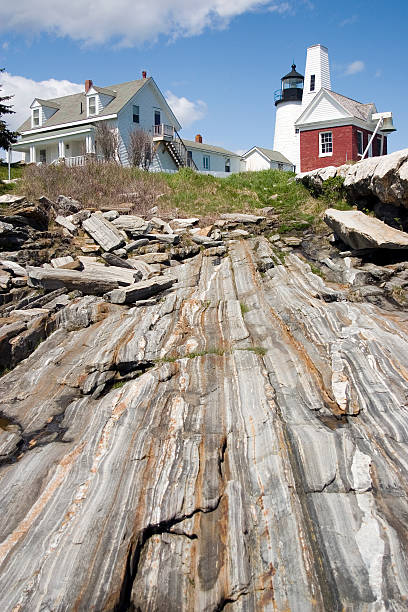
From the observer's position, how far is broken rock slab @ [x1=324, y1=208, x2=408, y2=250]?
12.1m

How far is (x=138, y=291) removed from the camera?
1112 cm

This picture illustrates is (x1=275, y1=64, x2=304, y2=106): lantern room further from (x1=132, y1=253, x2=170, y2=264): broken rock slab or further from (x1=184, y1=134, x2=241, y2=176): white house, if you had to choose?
(x1=132, y1=253, x2=170, y2=264): broken rock slab

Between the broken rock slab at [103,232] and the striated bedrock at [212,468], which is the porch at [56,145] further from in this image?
the striated bedrock at [212,468]

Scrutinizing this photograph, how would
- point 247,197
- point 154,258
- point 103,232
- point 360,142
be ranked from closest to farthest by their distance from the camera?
point 154,258
point 103,232
point 247,197
point 360,142

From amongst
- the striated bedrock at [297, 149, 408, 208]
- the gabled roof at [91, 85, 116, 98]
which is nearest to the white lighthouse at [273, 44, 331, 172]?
the gabled roof at [91, 85, 116, 98]

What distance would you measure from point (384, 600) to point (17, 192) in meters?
18.8

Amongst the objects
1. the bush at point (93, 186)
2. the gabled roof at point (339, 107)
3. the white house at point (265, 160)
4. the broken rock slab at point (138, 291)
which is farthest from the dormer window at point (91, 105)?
the broken rock slab at point (138, 291)

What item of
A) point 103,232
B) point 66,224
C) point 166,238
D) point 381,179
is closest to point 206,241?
point 166,238

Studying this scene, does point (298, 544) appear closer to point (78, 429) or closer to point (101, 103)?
point (78, 429)

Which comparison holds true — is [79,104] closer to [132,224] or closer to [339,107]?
[339,107]

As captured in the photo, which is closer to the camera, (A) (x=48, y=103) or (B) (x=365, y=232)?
(B) (x=365, y=232)

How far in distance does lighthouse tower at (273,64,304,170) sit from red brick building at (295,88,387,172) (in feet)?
45.9

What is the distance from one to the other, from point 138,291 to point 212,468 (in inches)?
245

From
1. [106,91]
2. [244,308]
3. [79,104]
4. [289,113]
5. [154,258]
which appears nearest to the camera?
[244,308]
